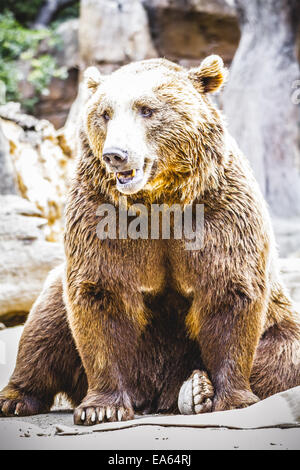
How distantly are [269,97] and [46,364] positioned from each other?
349 inches

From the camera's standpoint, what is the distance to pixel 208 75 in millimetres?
3686

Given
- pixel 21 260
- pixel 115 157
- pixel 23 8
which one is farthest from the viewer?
pixel 23 8

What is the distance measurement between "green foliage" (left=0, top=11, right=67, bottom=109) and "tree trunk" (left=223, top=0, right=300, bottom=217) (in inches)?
245

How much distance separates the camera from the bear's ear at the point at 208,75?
367 centimetres

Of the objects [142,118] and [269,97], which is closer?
[142,118]

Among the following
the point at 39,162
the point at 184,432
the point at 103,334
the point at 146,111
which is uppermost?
the point at 39,162

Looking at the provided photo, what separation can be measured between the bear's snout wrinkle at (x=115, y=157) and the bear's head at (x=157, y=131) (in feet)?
0.15

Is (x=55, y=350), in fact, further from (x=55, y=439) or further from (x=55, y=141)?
(x=55, y=141)

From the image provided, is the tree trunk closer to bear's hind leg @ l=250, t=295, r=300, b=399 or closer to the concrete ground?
bear's hind leg @ l=250, t=295, r=300, b=399

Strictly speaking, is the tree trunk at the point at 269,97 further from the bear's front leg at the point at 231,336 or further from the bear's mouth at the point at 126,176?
the bear's mouth at the point at 126,176

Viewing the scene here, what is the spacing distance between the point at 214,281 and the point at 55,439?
115 cm

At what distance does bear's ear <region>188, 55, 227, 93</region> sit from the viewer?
12.0 ft

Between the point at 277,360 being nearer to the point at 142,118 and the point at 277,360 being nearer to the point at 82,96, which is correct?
the point at 142,118

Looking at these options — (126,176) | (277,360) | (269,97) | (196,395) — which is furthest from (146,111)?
(269,97)
